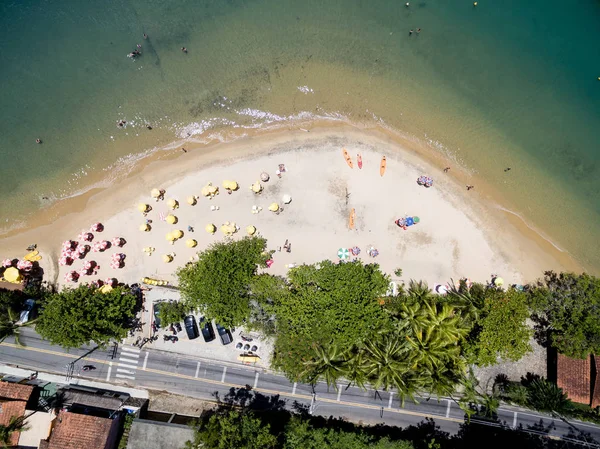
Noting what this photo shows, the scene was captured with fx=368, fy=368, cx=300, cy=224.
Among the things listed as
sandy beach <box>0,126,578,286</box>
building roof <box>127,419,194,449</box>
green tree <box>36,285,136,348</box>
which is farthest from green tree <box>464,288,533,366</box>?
green tree <box>36,285,136,348</box>

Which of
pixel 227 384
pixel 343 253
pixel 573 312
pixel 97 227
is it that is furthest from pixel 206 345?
pixel 573 312

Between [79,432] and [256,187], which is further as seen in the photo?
[256,187]

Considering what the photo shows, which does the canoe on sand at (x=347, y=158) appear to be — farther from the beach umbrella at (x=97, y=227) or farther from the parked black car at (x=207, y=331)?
the beach umbrella at (x=97, y=227)

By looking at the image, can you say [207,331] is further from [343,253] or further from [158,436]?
[343,253]

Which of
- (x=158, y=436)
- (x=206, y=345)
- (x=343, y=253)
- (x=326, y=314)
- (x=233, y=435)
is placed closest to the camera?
(x=233, y=435)

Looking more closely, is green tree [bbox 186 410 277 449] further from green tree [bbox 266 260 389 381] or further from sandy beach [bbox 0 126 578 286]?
sandy beach [bbox 0 126 578 286]
